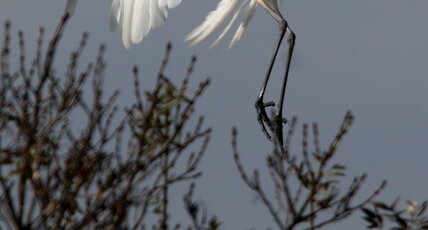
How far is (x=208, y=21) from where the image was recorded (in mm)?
7348

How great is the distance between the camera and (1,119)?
3.78 m

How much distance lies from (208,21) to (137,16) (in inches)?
26.1

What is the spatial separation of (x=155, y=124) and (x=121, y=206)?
802mm

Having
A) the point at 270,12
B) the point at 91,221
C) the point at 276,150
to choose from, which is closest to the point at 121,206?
the point at 91,221

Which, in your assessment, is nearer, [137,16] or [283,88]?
[137,16]

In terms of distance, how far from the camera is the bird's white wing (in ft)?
22.1

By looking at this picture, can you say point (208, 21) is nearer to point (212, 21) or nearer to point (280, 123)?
point (212, 21)

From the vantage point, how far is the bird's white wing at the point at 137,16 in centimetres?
674

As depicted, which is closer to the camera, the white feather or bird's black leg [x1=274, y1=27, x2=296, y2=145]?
bird's black leg [x1=274, y1=27, x2=296, y2=145]

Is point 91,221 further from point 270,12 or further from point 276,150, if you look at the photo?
point 270,12

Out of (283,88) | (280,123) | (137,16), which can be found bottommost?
(280,123)

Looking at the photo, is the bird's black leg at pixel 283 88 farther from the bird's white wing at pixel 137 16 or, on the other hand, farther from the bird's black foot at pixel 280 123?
the bird's white wing at pixel 137 16

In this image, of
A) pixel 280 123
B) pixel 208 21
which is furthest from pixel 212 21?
pixel 280 123

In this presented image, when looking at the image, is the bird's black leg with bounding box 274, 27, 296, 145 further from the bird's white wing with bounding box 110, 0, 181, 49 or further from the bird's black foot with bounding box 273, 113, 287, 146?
the bird's white wing with bounding box 110, 0, 181, 49
